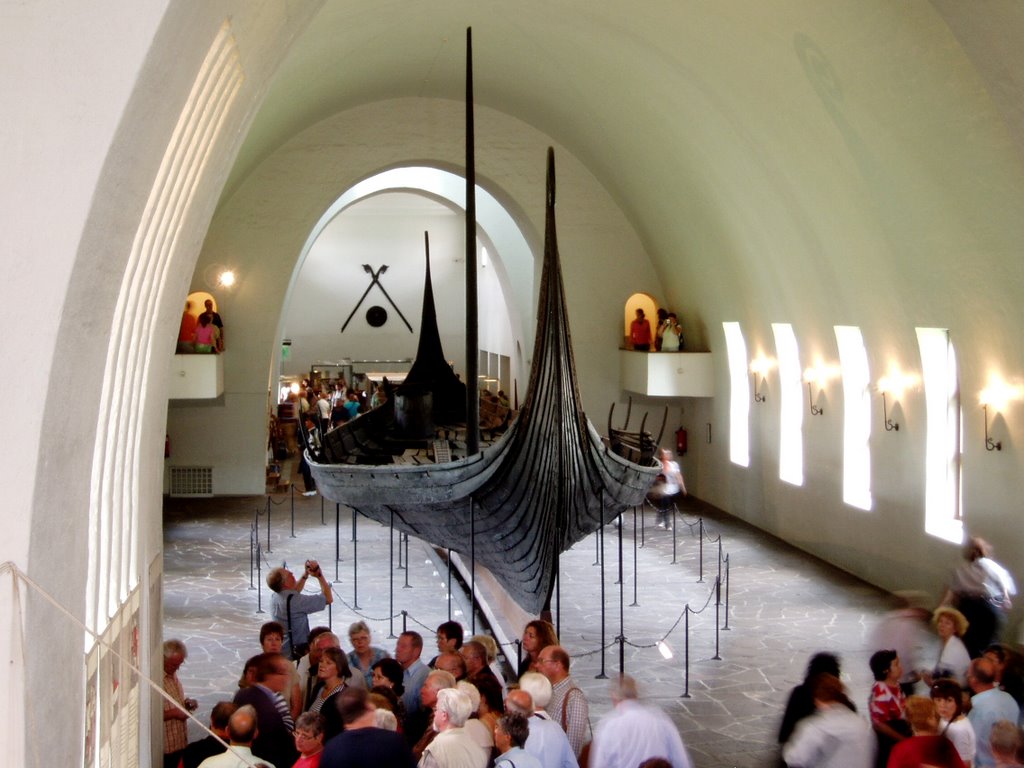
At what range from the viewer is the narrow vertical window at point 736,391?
64.0 ft

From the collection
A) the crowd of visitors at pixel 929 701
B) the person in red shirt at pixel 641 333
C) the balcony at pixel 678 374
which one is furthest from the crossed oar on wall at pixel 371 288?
the crowd of visitors at pixel 929 701

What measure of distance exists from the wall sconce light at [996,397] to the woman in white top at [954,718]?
5506 mm

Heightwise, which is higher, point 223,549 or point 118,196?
point 118,196

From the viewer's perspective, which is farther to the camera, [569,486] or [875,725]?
Answer: [569,486]

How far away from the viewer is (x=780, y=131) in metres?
14.2

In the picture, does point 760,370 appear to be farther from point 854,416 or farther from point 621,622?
point 621,622

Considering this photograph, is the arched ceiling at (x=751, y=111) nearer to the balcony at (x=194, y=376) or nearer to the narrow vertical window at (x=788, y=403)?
the narrow vertical window at (x=788, y=403)

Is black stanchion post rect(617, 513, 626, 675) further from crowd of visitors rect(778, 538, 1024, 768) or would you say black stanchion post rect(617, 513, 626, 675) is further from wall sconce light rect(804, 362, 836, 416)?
wall sconce light rect(804, 362, 836, 416)

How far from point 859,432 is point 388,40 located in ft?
26.0

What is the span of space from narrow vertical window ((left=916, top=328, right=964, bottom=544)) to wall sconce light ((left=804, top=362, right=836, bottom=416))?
7.82ft

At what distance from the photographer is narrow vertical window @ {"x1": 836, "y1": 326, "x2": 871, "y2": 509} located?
15.6 metres

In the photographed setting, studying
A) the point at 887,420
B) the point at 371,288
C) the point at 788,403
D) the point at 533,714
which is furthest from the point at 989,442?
the point at 371,288

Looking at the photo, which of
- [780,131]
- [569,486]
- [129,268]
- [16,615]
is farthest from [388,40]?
[16,615]

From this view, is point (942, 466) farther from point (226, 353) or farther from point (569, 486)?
point (226, 353)
